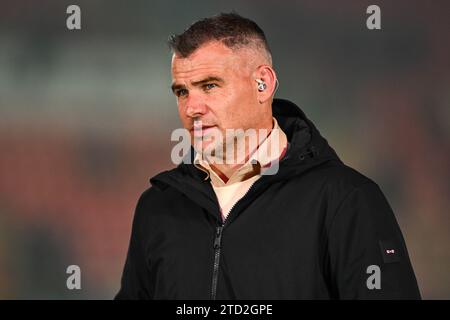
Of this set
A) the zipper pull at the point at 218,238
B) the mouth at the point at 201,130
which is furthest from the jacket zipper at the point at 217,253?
the mouth at the point at 201,130

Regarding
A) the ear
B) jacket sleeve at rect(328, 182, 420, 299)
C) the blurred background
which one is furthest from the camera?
the blurred background

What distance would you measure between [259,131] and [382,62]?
1381 millimetres

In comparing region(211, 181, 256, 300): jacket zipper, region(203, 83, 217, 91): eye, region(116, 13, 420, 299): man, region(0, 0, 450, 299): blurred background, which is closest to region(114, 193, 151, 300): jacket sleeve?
region(116, 13, 420, 299): man

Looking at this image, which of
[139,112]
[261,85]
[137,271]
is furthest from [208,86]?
[139,112]

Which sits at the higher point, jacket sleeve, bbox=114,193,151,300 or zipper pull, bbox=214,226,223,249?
zipper pull, bbox=214,226,223,249

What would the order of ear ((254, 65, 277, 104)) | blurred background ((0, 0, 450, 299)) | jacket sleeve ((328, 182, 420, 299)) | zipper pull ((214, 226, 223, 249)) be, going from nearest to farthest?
jacket sleeve ((328, 182, 420, 299)) < zipper pull ((214, 226, 223, 249)) < ear ((254, 65, 277, 104)) < blurred background ((0, 0, 450, 299))

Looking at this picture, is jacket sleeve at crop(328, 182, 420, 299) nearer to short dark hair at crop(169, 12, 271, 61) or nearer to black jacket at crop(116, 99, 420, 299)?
black jacket at crop(116, 99, 420, 299)

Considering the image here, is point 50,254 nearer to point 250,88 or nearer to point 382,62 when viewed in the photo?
point 382,62

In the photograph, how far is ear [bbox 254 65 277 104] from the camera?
1.47 metres

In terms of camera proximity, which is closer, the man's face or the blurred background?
the man's face

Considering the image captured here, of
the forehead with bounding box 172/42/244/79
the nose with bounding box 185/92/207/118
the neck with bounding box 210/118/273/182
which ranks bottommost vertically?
the neck with bounding box 210/118/273/182

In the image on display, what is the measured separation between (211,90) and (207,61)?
0.05 m
